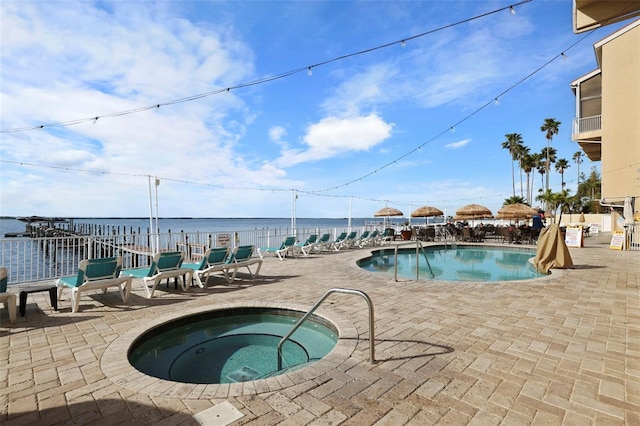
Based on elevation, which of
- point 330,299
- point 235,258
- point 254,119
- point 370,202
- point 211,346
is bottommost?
point 211,346

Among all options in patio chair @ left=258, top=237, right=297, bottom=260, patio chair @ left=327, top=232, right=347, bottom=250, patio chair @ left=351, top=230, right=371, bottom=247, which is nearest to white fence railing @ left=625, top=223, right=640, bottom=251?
patio chair @ left=351, top=230, right=371, bottom=247

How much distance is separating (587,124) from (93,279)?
20.3 meters

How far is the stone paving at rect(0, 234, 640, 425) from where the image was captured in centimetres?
217

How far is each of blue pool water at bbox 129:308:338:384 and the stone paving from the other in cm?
20

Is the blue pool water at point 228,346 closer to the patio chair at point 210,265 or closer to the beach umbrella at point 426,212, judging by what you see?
the patio chair at point 210,265

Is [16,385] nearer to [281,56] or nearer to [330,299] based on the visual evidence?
[330,299]

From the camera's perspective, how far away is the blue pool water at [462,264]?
8.41 m

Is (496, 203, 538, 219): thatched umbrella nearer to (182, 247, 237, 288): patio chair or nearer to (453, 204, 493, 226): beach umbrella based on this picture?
(453, 204, 493, 226): beach umbrella

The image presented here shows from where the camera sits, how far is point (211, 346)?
418cm

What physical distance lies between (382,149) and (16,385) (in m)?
19.0

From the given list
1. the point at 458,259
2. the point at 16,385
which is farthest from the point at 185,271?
the point at 458,259

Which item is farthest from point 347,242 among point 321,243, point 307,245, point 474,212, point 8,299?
point 8,299

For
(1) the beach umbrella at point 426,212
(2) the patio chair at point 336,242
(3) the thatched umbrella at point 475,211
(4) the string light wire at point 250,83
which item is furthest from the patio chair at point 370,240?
(4) the string light wire at point 250,83

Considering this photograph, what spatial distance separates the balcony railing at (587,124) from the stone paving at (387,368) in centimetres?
1378
